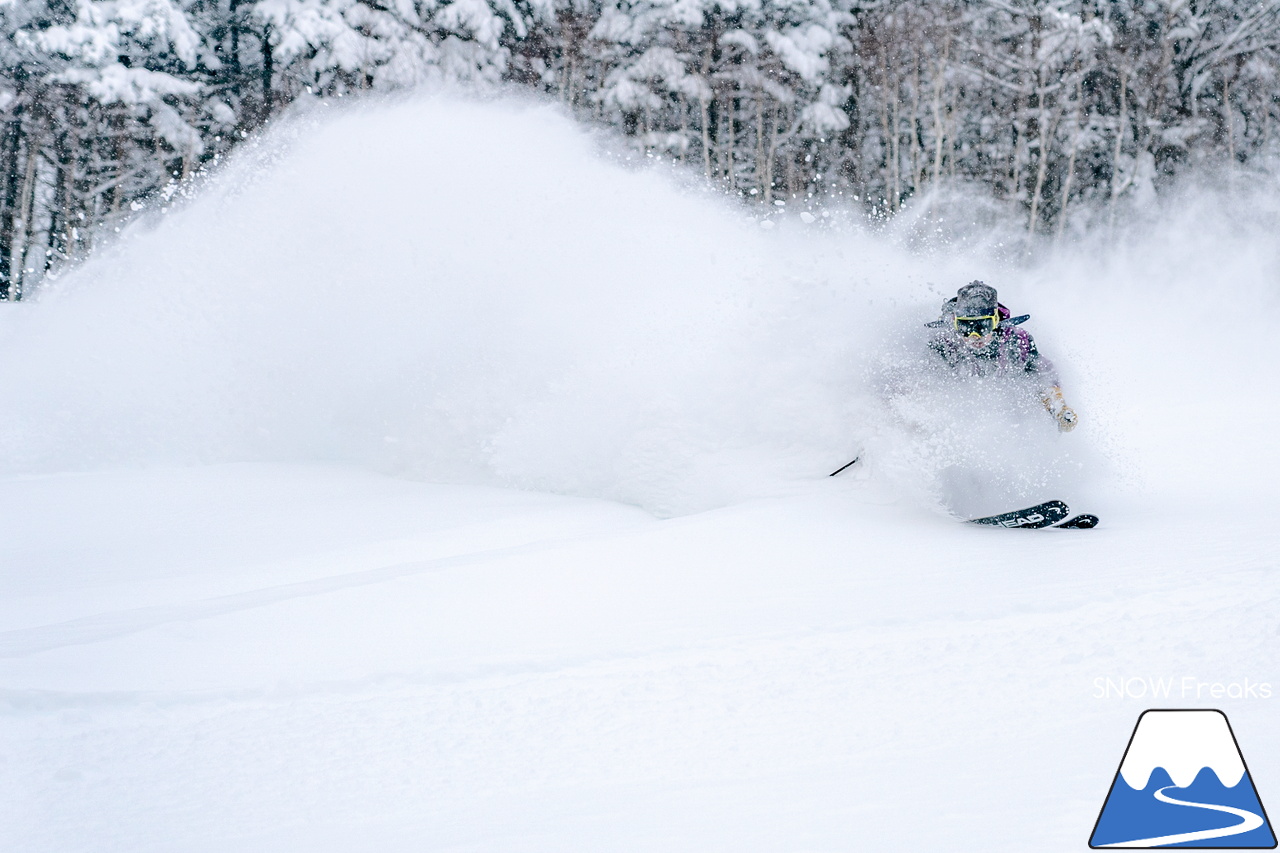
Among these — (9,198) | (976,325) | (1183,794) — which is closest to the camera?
(1183,794)

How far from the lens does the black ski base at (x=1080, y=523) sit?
17.9 feet

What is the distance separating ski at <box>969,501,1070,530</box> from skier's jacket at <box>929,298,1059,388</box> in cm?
105

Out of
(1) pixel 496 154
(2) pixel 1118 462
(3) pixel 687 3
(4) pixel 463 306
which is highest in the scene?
(3) pixel 687 3

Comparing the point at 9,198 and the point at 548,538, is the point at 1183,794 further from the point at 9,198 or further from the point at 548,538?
the point at 9,198

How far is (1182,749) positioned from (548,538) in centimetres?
355

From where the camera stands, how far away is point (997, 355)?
6.20 meters

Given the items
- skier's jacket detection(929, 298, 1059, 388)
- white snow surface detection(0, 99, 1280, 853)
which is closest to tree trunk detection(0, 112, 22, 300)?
white snow surface detection(0, 99, 1280, 853)

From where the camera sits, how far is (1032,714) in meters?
2.95

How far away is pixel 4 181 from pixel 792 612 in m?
22.9

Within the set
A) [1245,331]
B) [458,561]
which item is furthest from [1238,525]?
[1245,331]

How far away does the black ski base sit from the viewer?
5461 mm

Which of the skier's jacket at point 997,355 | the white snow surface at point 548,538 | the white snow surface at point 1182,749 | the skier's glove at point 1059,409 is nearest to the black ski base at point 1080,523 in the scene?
the white snow surface at point 548,538

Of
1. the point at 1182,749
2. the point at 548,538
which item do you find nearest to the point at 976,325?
the point at 548,538

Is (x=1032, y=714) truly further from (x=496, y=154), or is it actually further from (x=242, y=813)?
(x=496, y=154)
